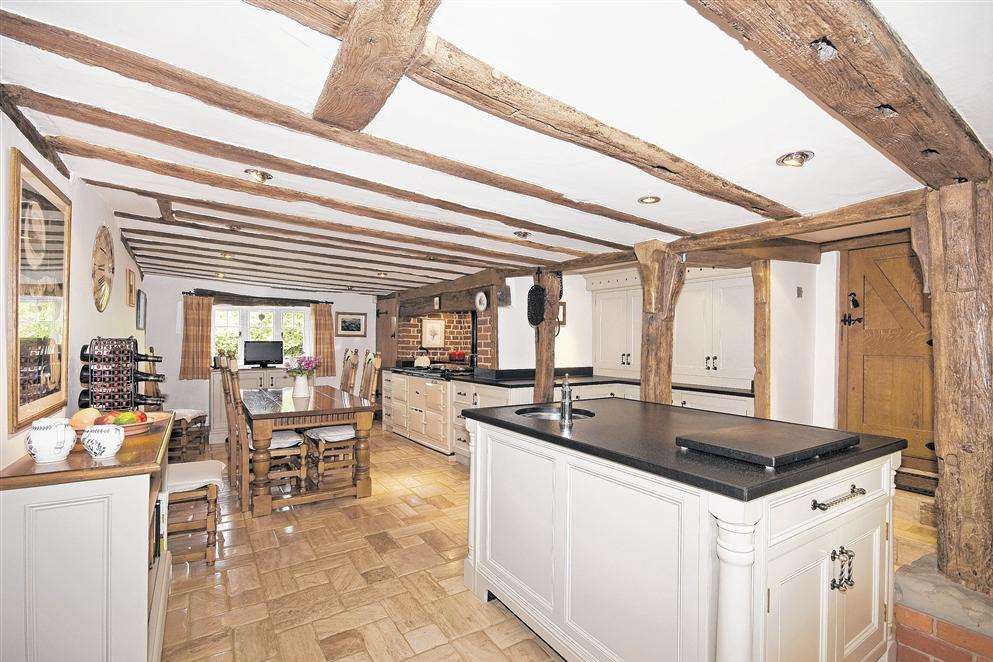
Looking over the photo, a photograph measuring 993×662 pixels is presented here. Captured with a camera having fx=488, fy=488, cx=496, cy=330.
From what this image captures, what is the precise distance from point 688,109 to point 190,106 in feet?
5.59

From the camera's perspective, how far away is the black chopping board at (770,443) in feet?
5.09

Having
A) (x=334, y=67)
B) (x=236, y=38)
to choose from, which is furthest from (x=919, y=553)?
(x=236, y=38)

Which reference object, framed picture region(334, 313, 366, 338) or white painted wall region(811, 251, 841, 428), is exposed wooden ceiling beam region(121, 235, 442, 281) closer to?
framed picture region(334, 313, 366, 338)

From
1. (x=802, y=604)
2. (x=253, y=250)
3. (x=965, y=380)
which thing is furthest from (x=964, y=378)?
(x=253, y=250)

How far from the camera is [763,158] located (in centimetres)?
209

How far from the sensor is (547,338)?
5008 mm

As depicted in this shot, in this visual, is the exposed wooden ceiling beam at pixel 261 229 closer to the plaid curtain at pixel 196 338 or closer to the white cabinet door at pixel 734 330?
the white cabinet door at pixel 734 330

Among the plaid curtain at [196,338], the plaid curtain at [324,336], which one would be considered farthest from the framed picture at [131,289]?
the plaid curtain at [324,336]

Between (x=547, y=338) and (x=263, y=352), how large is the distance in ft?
13.8

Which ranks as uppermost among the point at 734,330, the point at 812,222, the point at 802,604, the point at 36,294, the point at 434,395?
the point at 812,222

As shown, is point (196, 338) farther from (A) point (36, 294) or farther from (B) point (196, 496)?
(A) point (36, 294)

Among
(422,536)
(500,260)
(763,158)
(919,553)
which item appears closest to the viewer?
(763,158)

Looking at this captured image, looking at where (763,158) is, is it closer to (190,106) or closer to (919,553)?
(190,106)

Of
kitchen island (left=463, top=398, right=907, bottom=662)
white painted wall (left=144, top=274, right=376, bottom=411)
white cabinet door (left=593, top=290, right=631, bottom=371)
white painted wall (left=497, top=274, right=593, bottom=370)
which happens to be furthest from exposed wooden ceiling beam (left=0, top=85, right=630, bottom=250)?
white painted wall (left=144, top=274, right=376, bottom=411)
